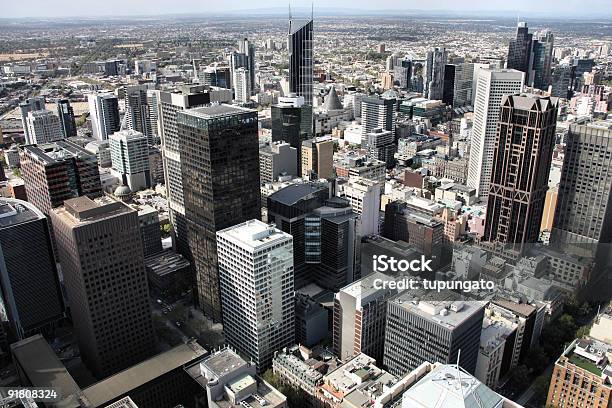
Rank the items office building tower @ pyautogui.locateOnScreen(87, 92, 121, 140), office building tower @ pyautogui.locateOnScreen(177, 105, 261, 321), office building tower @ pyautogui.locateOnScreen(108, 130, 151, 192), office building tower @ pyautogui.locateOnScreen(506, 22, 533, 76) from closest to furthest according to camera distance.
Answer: office building tower @ pyautogui.locateOnScreen(177, 105, 261, 321) < office building tower @ pyautogui.locateOnScreen(108, 130, 151, 192) < office building tower @ pyautogui.locateOnScreen(87, 92, 121, 140) < office building tower @ pyautogui.locateOnScreen(506, 22, 533, 76)

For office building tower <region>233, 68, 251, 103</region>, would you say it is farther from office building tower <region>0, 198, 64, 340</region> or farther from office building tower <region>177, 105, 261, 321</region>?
office building tower <region>0, 198, 64, 340</region>

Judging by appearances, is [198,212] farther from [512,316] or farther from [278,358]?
[512,316]

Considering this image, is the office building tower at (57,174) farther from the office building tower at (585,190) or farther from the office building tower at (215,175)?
the office building tower at (585,190)

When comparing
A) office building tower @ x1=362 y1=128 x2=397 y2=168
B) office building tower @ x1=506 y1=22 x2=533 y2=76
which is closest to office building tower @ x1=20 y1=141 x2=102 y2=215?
office building tower @ x1=362 y1=128 x2=397 y2=168

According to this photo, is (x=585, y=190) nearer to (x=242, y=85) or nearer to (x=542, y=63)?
(x=242, y=85)

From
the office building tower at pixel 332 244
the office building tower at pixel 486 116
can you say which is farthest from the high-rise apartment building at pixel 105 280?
the office building tower at pixel 486 116

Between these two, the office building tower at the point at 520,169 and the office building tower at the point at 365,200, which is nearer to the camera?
the office building tower at the point at 520,169
